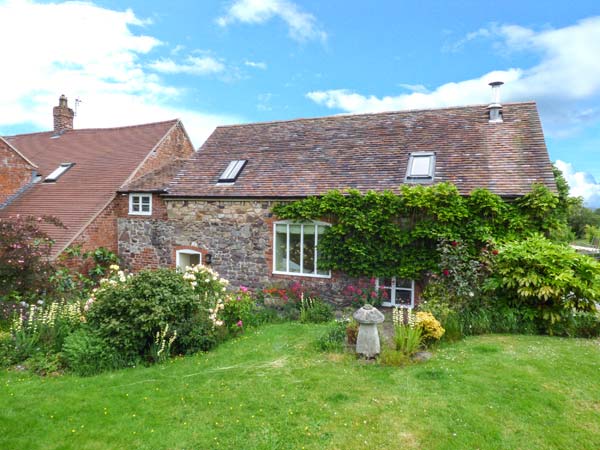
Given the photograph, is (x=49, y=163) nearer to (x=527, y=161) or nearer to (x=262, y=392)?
(x=262, y=392)

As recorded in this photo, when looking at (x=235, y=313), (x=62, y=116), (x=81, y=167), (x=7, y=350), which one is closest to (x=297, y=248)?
(x=235, y=313)

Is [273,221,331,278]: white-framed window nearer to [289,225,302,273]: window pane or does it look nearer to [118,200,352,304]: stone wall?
[289,225,302,273]: window pane

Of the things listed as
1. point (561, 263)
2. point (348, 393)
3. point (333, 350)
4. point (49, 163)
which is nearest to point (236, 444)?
point (348, 393)

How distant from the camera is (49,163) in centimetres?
1984

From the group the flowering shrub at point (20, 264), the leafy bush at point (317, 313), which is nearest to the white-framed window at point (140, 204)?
the flowering shrub at point (20, 264)

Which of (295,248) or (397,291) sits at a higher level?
(295,248)

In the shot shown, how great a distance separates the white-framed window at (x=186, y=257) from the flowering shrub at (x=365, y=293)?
603 cm

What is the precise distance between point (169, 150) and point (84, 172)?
4.09 m

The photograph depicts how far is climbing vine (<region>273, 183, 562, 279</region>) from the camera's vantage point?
10156 mm

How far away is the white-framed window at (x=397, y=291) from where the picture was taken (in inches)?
459

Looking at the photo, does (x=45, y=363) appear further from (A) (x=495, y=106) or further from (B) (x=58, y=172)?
(A) (x=495, y=106)

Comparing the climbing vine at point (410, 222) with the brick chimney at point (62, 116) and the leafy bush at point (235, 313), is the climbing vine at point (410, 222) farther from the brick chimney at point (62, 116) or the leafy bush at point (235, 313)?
the brick chimney at point (62, 116)

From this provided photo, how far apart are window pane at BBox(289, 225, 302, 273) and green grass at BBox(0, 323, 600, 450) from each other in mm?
5281

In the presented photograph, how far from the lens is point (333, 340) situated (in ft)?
26.6
